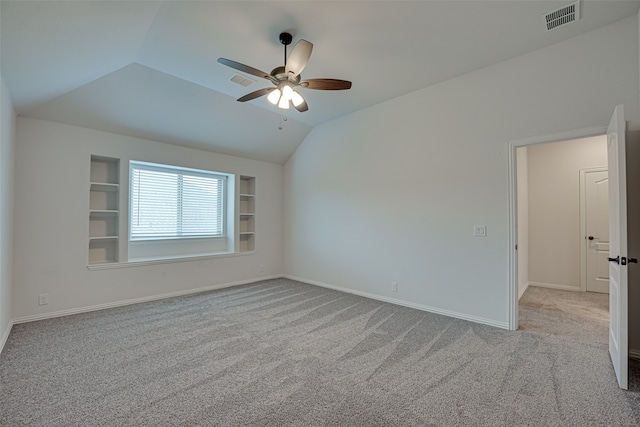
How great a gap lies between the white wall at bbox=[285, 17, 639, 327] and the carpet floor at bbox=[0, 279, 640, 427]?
2.09 feet

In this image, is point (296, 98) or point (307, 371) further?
point (296, 98)

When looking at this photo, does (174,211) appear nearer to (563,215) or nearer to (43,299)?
(43,299)

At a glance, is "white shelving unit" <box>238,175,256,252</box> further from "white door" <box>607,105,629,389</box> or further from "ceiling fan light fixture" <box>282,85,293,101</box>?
"white door" <box>607,105,629,389</box>

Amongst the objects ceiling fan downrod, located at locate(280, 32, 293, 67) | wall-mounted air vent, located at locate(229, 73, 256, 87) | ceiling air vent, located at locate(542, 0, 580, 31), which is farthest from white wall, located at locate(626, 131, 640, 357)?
wall-mounted air vent, located at locate(229, 73, 256, 87)

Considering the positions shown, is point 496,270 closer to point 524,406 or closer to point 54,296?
point 524,406

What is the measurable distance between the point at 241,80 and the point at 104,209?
2.72 m

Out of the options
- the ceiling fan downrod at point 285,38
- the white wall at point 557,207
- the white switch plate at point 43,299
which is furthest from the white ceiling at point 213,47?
the white wall at point 557,207

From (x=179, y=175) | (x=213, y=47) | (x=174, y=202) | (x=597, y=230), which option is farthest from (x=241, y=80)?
(x=597, y=230)

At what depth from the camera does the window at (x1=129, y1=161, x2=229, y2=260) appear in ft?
14.6

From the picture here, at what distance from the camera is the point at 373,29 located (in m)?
2.65

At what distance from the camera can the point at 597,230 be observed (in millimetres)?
4773

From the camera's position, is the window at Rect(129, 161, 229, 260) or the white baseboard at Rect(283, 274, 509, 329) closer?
the white baseboard at Rect(283, 274, 509, 329)

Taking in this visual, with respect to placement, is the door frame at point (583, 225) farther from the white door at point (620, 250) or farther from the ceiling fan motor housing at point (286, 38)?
the ceiling fan motor housing at point (286, 38)

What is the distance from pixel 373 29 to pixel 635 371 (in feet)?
12.0
